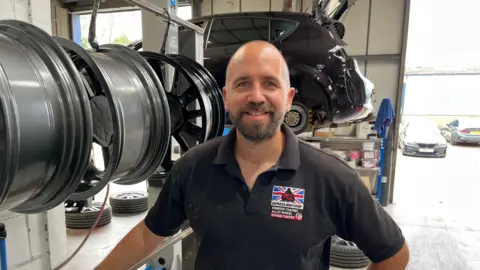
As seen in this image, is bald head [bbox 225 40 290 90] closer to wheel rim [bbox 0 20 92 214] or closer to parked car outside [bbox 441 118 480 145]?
wheel rim [bbox 0 20 92 214]

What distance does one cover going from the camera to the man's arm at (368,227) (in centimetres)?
114

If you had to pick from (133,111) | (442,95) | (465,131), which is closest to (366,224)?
(133,111)

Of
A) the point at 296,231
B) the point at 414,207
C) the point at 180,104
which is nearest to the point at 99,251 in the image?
the point at 180,104

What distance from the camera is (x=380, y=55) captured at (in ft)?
19.5

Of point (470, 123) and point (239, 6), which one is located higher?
point (239, 6)

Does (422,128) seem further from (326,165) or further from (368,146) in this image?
(326,165)

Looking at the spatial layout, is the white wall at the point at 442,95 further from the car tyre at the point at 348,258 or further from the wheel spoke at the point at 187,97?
the wheel spoke at the point at 187,97

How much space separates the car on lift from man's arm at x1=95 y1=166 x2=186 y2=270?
263 cm

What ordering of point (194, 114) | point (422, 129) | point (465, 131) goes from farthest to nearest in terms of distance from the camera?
point (465, 131) < point (422, 129) < point (194, 114)

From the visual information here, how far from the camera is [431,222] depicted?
4.77 m

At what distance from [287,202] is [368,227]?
0.30 meters

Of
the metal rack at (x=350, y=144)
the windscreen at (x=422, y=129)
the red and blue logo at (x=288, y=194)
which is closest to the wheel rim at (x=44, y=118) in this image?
the red and blue logo at (x=288, y=194)

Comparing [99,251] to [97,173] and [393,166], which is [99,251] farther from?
[393,166]

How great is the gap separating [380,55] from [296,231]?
223 inches
